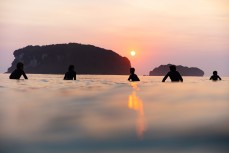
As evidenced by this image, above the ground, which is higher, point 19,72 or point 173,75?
point 173,75

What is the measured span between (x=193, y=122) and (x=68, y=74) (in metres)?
36.7

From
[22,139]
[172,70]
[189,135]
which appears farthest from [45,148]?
[172,70]

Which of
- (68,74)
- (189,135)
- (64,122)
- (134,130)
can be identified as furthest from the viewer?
(68,74)

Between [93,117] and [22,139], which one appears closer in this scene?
[22,139]

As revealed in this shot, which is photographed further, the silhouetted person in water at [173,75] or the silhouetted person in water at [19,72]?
the silhouetted person in water at [19,72]

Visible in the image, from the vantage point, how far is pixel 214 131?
730 centimetres

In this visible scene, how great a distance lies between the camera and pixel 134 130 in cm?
723

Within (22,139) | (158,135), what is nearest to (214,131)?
Answer: (158,135)

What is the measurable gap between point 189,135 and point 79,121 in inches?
113

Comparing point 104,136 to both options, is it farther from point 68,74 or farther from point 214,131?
point 68,74

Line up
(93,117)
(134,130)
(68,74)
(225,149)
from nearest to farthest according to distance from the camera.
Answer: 1. (225,149)
2. (134,130)
3. (93,117)
4. (68,74)

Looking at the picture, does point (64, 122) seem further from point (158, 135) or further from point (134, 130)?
point (158, 135)

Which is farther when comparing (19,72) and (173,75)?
(19,72)

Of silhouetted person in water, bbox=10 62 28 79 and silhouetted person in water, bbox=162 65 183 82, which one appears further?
silhouetted person in water, bbox=10 62 28 79
